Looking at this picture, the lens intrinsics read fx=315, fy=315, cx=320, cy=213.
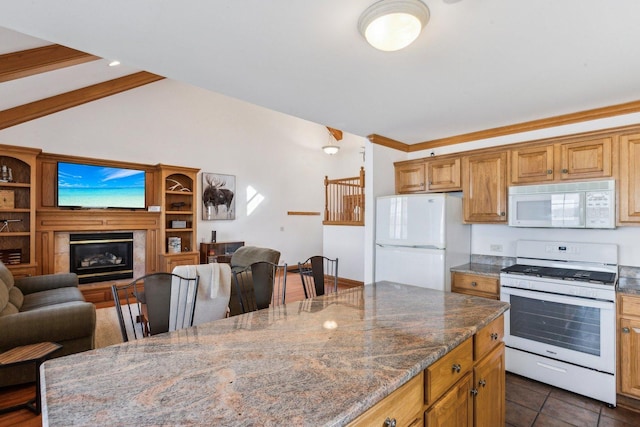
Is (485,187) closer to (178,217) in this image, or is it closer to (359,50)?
(359,50)

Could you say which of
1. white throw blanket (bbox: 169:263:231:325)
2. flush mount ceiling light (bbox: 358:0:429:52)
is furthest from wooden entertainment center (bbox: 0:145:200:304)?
flush mount ceiling light (bbox: 358:0:429:52)

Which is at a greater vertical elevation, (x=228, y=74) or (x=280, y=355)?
(x=228, y=74)

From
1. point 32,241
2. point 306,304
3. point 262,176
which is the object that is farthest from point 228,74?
point 262,176

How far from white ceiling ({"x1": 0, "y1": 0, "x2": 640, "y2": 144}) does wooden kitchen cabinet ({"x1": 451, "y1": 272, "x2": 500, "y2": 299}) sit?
157 cm

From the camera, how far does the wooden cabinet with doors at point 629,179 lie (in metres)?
2.49

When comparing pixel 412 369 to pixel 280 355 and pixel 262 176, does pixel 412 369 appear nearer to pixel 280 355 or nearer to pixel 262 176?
pixel 280 355

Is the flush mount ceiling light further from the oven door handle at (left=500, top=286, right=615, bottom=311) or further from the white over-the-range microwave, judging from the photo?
the oven door handle at (left=500, top=286, right=615, bottom=311)

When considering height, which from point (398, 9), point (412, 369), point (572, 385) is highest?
point (398, 9)

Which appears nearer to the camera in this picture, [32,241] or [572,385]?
[572,385]

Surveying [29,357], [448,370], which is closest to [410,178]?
[448,370]

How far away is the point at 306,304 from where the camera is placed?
182 cm

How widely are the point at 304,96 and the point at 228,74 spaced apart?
0.62 meters

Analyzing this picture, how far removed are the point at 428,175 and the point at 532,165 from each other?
40.9 inches

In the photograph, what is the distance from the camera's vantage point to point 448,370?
1291 millimetres
